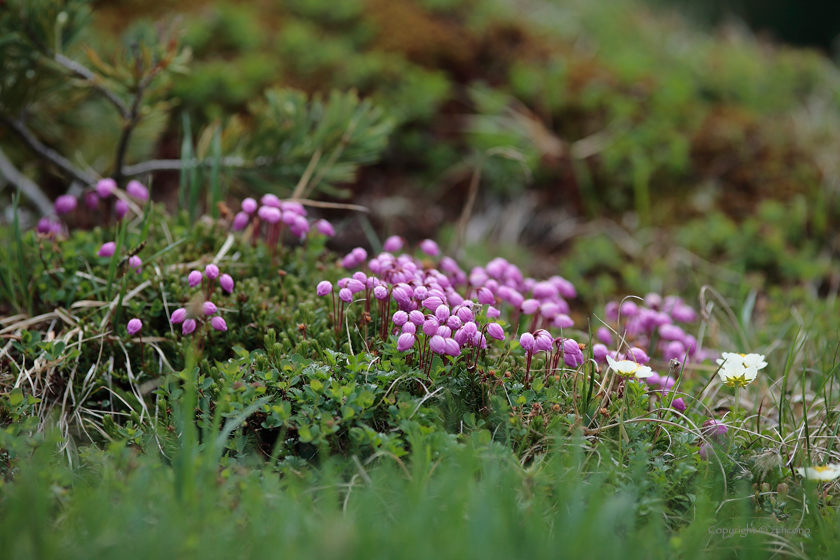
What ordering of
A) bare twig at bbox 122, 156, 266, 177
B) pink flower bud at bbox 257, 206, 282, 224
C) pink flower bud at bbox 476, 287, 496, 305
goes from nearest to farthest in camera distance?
pink flower bud at bbox 476, 287, 496, 305
pink flower bud at bbox 257, 206, 282, 224
bare twig at bbox 122, 156, 266, 177

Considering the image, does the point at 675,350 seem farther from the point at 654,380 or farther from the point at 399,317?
the point at 399,317

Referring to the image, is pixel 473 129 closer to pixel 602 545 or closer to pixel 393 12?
pixel 393 12

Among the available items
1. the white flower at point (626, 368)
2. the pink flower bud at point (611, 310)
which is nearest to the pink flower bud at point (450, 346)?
the white flower at point (626, 368)

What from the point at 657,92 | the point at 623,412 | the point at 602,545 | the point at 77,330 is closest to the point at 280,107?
the point at 77,330

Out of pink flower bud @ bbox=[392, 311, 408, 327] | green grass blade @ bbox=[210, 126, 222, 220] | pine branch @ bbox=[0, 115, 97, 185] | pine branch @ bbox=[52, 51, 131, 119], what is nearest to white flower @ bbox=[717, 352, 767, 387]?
pink flower bud @ bbox=[392, 311, 408, 327]

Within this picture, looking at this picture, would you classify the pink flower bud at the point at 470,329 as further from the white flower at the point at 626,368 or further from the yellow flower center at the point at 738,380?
the yellow flower center at the point at 738,380

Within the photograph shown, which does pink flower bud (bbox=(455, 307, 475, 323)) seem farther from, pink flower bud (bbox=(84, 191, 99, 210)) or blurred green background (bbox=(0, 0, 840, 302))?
pink flower bud (bbox=(84, 191, 99, 210))
